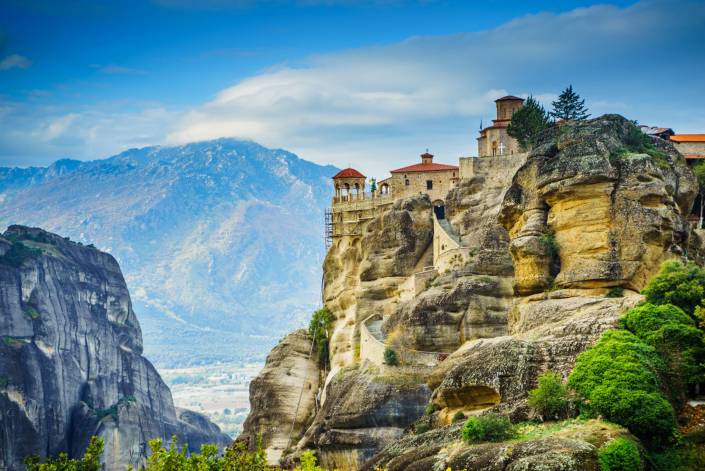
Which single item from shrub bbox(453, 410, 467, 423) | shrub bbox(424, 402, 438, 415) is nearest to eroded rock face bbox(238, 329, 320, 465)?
shrub bbox(424, 402, 438, 415)

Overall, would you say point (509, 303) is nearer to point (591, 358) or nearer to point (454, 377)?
point (454, 377)

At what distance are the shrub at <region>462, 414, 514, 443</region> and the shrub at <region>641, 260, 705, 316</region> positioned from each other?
11.2m

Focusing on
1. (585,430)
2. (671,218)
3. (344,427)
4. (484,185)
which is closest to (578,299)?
(671,218)

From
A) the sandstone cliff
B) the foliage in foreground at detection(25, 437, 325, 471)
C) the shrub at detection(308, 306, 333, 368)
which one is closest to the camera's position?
the foliage in foreground at detection(25, 437, 325, 471)

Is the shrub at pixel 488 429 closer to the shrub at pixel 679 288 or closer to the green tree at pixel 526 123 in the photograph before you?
the shrub at pixel 679 288

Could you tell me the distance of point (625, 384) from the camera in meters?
54.4

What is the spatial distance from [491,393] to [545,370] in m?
3.64

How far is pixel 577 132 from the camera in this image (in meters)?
78.4

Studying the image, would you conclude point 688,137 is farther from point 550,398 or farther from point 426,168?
point 550,398

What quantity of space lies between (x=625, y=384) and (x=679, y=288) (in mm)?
9318

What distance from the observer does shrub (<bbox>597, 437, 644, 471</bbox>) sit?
49578mm

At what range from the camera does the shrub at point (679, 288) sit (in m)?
61.6

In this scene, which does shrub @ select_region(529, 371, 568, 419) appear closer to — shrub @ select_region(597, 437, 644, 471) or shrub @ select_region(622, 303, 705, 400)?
shrub @ select_region(622, 303, 705, 400)

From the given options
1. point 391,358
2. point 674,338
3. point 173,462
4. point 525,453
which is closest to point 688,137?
point 391,358
